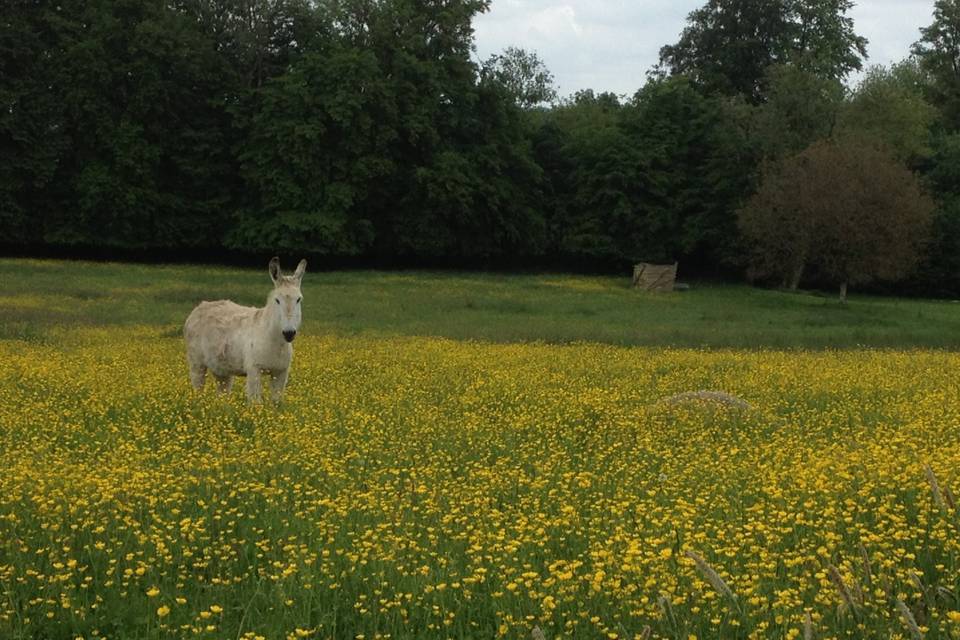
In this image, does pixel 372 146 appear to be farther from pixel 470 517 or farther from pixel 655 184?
pixel 470 517

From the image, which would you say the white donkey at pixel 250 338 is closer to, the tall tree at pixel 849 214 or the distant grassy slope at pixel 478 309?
the distant grassy slope at pixel 478 309

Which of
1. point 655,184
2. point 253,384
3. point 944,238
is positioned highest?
point 655,184

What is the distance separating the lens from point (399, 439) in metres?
11.9

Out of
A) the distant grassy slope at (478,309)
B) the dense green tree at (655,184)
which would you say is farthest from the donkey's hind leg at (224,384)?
the dense green tree at (655,184)

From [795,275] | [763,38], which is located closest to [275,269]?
[795,275]

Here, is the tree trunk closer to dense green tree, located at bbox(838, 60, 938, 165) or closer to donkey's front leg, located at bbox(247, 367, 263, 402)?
dense green tree, located at bbox(838, 60, 938, 165)

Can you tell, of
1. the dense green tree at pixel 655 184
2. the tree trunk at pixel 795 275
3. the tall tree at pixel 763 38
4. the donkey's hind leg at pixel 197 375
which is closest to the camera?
the donkey's hind leg at pixel 197 375

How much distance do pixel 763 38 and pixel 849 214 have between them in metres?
42.2

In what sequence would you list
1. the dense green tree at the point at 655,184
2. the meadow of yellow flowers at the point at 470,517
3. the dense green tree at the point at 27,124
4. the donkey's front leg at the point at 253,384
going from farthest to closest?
the dense green tree at the point at 655,184, the dense green tree at the point at 27,124, the donkey's front leg at the point at 253,384, the meadow of yellow flowers at the point at 470,517

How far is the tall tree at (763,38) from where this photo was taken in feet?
271

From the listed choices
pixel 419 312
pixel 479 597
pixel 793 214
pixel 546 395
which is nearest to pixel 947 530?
pixel 479 597

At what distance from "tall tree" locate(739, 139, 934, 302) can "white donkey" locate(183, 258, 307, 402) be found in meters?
37.2

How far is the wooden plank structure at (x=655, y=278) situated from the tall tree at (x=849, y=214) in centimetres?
575

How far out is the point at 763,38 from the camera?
8344cm
